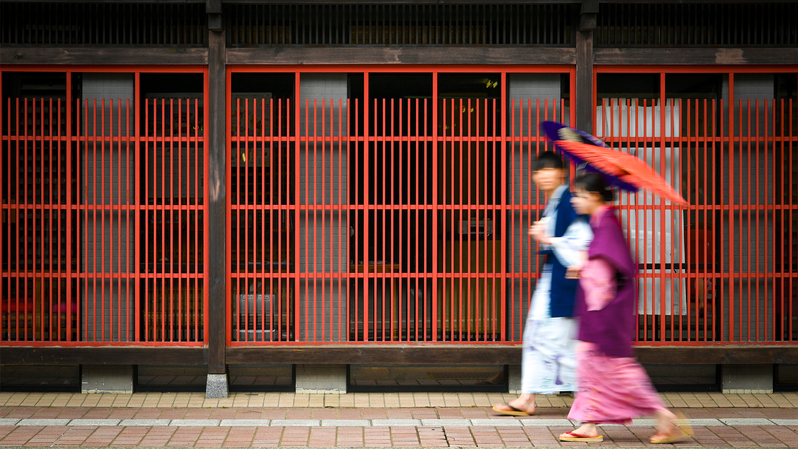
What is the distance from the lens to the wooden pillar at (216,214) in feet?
19.2

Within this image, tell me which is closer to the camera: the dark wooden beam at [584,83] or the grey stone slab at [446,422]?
the grey stone slab at [446,422]

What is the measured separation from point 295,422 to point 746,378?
423 cm

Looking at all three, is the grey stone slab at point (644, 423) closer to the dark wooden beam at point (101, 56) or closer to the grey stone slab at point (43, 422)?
the grey stone slab at point (43, 422)

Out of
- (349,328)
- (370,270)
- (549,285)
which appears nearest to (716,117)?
(549,285)

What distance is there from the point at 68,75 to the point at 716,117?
6.06 meters

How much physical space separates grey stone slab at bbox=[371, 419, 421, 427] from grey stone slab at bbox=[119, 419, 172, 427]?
166 centimetres

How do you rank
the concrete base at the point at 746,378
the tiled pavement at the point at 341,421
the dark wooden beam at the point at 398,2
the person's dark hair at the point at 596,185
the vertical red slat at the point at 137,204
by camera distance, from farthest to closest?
the concrete base at the point at 746,378, the vertical red slat at the point at 137,204, the dark wooden beam at the point at 398,2, the tiled pavement at the point at 341,421, the person's dark hair at the point at 596,185

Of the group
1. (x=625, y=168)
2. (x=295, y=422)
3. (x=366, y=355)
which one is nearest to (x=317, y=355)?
(x=366, y=355)

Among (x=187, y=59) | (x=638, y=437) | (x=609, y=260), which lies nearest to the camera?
(x=609, y=260)

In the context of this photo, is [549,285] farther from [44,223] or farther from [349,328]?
[44,223]

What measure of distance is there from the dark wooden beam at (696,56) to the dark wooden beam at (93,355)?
4629 mm

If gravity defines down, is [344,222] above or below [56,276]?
above

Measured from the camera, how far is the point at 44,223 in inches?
236

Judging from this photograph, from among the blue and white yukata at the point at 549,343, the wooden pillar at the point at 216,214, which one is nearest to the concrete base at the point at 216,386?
the wooden pillar at the point at 216,214
